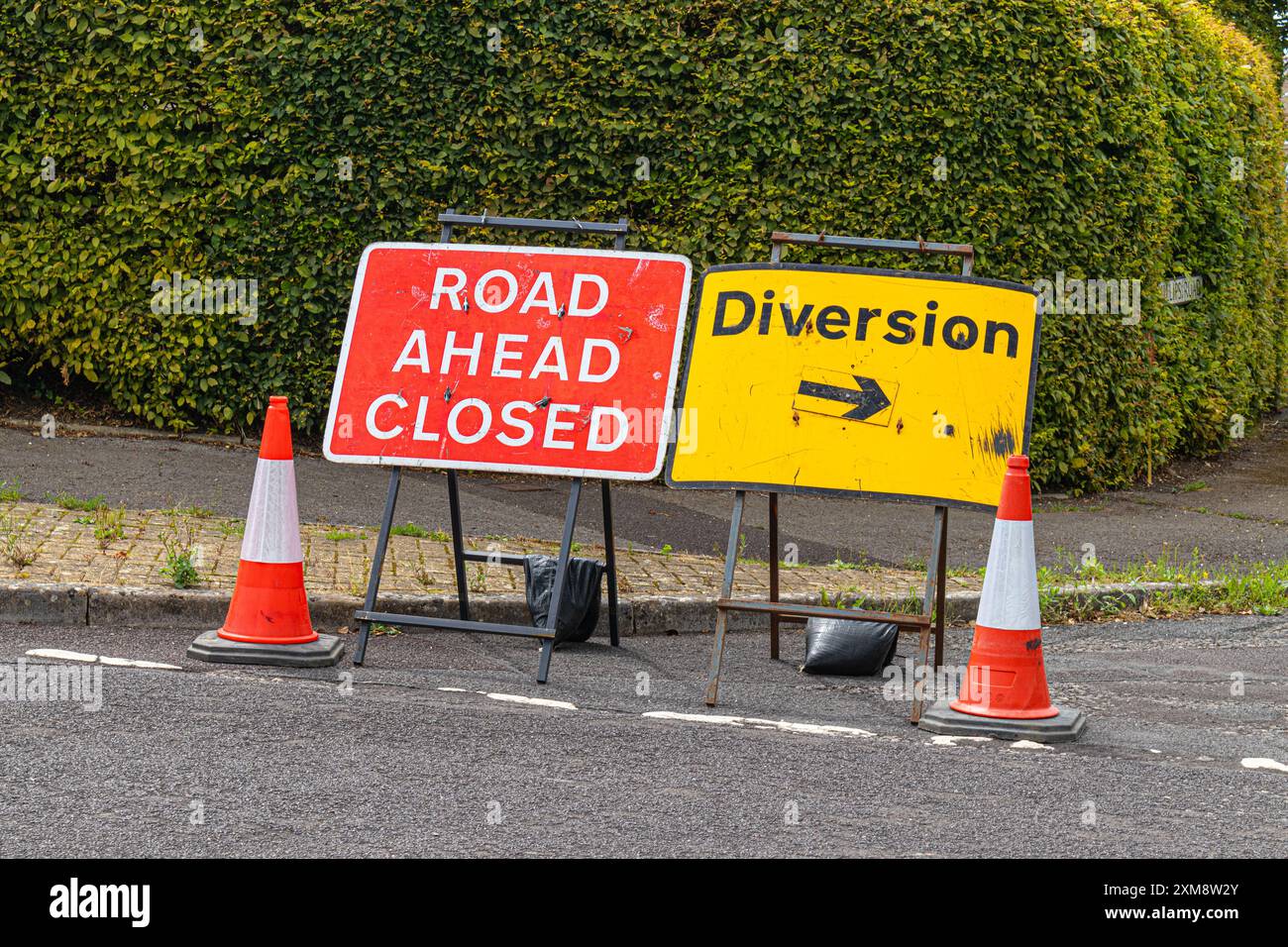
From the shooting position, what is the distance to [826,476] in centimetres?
634

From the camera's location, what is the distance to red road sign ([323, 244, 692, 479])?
6492 mm

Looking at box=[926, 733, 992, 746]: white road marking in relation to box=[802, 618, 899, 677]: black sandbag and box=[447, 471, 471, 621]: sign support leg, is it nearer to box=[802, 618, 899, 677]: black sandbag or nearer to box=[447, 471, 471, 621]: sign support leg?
box=[802, 618, 899, 677]: black sandbag

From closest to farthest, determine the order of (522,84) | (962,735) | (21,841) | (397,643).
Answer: (21,841), (962,735), (397,643), (522,84)

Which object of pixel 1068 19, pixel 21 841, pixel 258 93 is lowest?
pixel 21 841

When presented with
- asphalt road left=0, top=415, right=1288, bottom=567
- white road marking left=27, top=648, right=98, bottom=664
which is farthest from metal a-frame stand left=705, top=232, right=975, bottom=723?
asphalt road left=0, top=415, right=1288, bottom=567

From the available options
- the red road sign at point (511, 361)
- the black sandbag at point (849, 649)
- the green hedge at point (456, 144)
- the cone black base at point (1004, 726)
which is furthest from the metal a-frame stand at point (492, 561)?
the green hedge at point (456, 144)

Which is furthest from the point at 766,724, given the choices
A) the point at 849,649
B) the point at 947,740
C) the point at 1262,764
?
the point at 1262,764

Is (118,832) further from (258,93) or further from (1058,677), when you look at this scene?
(258,93)

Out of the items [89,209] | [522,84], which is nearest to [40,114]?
[89,209]

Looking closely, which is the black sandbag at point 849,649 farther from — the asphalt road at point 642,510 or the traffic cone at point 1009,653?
the asphalt road at point 642,510

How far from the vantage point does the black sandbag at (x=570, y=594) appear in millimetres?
6914

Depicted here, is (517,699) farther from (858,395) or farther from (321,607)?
(858,395)

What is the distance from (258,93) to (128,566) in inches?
167

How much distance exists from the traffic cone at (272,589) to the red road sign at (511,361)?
270 mm
